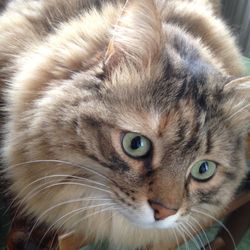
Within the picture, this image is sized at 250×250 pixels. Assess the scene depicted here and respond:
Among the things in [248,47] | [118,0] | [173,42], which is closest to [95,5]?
[118,0]

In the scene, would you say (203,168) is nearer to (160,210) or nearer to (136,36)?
(160,210)

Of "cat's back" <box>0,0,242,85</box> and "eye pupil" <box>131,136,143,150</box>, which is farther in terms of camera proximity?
"cat's back" <box>0,0,242,85</box>

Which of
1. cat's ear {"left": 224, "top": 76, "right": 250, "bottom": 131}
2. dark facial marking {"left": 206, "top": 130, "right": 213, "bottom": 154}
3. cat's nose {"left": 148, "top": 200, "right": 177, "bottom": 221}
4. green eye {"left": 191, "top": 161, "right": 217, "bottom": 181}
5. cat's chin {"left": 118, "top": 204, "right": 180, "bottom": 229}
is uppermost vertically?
cat's ear {"left": 224, "top": 76, "right": 250, "bottom": 131}

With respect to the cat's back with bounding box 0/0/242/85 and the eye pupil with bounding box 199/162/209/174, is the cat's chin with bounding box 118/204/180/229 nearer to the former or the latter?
the eye pupil with bounding box 199/162/209/174

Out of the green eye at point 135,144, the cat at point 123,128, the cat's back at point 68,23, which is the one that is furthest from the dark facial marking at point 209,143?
the cat's back at point 68,23

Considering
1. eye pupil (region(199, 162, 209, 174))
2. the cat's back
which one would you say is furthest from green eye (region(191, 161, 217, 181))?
the cat's back

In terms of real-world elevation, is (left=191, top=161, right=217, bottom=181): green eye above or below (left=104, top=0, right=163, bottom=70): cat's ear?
below

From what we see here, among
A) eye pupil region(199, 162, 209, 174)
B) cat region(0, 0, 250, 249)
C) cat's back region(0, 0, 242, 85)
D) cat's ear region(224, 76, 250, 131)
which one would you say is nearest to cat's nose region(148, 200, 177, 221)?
cat region(0, 0, 250, 249)

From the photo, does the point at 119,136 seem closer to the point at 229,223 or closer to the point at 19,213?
the point at 19,213

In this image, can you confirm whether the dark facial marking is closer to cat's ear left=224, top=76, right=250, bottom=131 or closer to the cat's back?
cat's ear left=224, top=76, right=250, bottom=131

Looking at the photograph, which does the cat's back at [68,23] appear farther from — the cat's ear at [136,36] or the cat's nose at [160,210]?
the cat's nose at [160,210]
